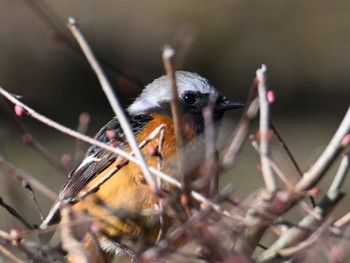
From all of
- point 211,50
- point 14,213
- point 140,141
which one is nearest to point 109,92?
point 14,213

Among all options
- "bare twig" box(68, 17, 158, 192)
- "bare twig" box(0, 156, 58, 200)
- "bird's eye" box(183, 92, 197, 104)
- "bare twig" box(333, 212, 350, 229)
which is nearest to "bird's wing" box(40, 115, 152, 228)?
"bird's eye" box(183, 92, 197, 104)

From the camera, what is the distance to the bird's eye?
5.10 m

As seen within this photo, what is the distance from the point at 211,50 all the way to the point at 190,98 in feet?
20.6

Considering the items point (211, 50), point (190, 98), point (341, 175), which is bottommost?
point (211, 50)

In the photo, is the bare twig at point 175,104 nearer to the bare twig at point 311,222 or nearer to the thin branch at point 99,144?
the thin branch at point 99,144

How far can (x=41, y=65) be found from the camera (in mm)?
11289

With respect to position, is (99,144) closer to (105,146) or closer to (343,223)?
(105,146)

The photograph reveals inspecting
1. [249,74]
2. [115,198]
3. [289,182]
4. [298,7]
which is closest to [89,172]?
[115,198]

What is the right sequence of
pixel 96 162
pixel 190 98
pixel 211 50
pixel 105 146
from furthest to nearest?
pixel 211 50, pixel 190 98, pixel 96 162, pixel 105 146

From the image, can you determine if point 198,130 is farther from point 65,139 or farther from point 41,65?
point 41,65

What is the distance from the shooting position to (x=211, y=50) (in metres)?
11.3

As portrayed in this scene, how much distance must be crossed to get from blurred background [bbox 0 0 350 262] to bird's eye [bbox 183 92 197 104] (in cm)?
573

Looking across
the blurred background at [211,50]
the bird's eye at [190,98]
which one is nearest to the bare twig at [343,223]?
the bird's eye at [190,98]

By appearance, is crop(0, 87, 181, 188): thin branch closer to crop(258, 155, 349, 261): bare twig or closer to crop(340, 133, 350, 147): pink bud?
crop(258, 155, 349, 261): bare twig
